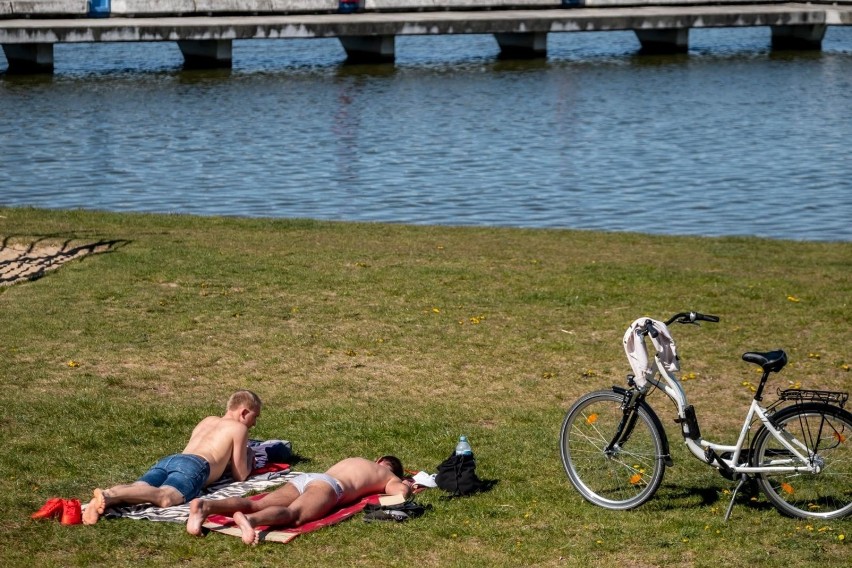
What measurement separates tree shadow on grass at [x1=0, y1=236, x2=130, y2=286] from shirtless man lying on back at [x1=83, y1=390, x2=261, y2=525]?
7655 millimetres

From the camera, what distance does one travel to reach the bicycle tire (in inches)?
307

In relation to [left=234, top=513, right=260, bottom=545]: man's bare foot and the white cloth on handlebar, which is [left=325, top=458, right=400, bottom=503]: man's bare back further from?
the white cloth on handlebar

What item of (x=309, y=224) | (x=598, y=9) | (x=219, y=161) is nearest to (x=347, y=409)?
(x=309, y=224)

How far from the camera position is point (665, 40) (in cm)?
5575

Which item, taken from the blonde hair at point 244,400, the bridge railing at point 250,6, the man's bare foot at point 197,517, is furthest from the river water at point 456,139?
the man's bare foot at point 197,517

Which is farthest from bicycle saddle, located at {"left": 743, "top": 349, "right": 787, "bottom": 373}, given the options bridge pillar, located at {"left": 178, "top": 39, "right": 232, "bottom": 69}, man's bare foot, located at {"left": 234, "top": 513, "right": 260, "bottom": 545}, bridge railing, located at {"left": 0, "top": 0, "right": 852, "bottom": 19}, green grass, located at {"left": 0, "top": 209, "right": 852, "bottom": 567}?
bridge railing, located at {"left": 0, "top": 0, "right": 852, "bottom": 19}

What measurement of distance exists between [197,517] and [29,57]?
44.0 m

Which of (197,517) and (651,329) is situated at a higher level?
(651,329)

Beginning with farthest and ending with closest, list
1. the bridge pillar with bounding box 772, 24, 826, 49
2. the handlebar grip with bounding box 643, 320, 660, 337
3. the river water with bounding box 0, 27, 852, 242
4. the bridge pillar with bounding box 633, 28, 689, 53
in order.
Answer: the bridge pillar with bounding box 772, 24, 826, 49
the bridge pillar with bounding box 633, 28, 689, 53
the river water with bounding box 0, 27, 852, 242
the handlebar grip with bounding box 643, 320, 660, 337

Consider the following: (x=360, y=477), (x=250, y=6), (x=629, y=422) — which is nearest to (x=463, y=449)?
(x=360, y=477)

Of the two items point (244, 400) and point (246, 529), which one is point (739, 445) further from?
point (244, 400)

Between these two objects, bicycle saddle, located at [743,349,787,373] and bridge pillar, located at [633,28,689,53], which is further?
bridge pillar, located at [633,28,689,53]

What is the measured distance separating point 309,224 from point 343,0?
110ft

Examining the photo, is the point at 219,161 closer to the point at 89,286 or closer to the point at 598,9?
the point at 89,286
